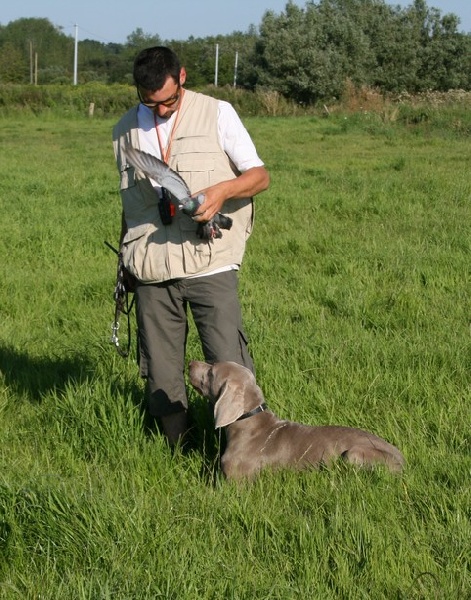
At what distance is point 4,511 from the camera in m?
3.68

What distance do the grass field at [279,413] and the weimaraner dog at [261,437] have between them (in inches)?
4.3

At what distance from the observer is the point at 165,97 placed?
13.9ft

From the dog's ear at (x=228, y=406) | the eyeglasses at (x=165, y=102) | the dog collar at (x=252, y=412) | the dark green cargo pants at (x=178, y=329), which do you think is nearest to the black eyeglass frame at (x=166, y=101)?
the eyeglasses at (x=165, y=102)

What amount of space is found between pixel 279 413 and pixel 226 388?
901mm

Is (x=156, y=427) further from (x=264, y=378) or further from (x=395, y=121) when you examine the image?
(x=395, y=121)

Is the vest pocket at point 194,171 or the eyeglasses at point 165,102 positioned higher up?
the eyeglasses at point 165,102

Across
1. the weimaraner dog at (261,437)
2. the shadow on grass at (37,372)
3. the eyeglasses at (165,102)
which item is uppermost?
the eyeglasses at (165,102)

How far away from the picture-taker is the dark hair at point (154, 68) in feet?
13.7

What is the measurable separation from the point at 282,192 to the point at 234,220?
28.3 feet

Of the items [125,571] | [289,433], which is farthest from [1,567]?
[289,433]

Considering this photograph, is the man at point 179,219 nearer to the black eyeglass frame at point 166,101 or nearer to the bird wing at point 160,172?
the black eyeglass frame at point 166,101

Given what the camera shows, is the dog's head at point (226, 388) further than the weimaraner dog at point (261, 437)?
Yes

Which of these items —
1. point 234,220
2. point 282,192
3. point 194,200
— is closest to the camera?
point 194,200

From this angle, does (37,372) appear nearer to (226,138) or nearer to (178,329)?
(178,329)
